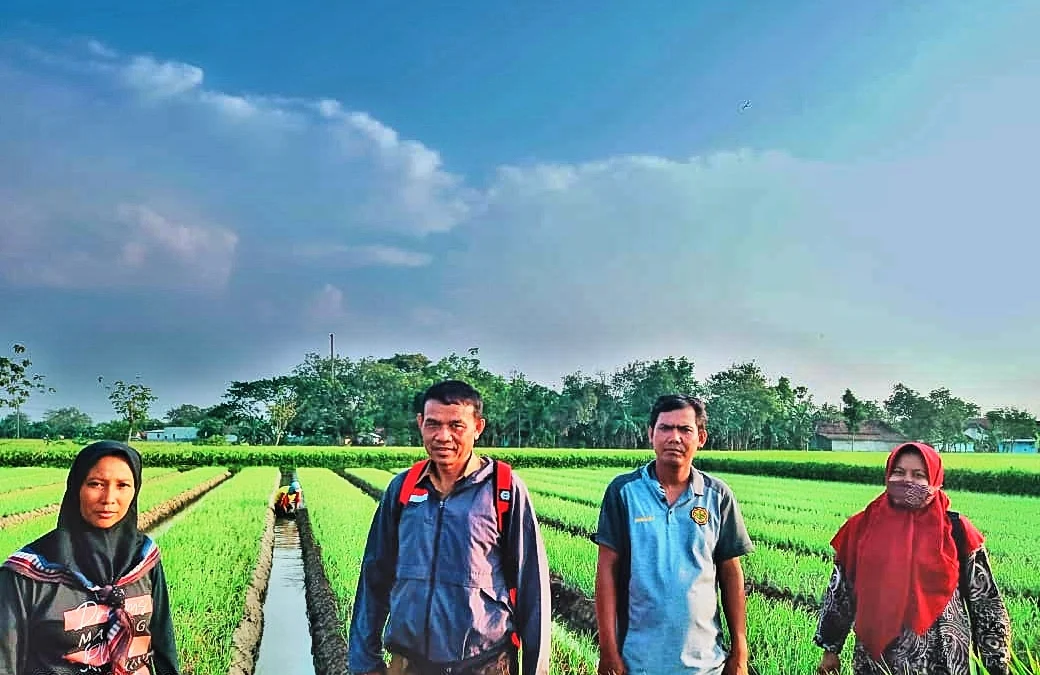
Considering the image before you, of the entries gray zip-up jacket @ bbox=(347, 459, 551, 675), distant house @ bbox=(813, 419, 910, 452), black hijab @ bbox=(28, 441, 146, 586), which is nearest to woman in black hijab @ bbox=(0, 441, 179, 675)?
black hijab @ bbox=(28, 441, 146, 586)

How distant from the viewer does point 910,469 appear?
2.76 metres

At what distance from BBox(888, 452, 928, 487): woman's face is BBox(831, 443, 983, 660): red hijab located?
0.05 ft

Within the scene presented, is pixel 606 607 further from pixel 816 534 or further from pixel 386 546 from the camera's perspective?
pixel 816 534

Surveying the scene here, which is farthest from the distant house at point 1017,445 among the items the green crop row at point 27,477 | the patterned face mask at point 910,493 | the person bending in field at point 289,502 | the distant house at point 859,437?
the patterned face mask at point 910,493

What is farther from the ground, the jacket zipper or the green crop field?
the jacket zipper

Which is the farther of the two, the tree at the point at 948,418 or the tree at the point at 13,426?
the tree at the point at 948,418

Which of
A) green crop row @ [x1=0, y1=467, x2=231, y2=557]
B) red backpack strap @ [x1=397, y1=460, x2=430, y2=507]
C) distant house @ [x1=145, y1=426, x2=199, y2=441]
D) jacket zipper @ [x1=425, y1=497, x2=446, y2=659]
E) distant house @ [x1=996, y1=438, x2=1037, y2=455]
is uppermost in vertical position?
distant house @ [x1=145, y1=426, x2=199, y2=441]

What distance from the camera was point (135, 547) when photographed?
2.40 metres

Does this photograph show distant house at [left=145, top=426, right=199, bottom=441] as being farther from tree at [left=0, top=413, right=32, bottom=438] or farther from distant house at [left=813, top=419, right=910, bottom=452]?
distant house at [left=813, top=419, right=910, bottom=452]

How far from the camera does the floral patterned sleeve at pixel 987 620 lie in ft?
8.84

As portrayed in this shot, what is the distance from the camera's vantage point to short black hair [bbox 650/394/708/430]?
2.79 m

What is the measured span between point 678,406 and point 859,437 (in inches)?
1751

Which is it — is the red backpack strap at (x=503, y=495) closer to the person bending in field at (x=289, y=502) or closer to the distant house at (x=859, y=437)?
the person bending in field at (x=289, y=502)

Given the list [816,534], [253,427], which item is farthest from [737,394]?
[816,534]
